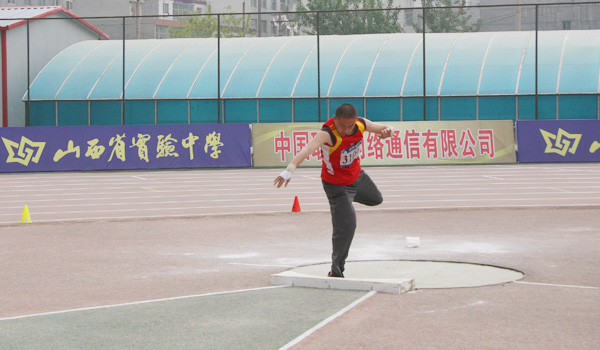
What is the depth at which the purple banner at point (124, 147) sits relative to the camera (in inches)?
1209

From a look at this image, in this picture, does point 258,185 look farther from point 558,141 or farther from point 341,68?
point 341,68

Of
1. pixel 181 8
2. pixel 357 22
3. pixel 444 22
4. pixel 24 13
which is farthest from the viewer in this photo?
pixel 181 8

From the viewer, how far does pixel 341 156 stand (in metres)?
9.10

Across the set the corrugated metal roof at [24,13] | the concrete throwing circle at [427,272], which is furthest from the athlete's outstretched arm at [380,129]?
the corrugated metal roof at [24,13]

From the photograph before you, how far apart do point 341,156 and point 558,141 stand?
78.2ft

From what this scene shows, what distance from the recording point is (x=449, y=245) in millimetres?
12211

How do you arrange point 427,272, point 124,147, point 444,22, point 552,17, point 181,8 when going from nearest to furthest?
point 427,272 < point 124,147 < point 444,22 < point 552,17 < point 181,8

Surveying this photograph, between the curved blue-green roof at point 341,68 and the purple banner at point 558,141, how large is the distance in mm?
6636

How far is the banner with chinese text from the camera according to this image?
31047 millimetres

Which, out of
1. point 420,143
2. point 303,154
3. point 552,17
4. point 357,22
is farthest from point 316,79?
point 552,17

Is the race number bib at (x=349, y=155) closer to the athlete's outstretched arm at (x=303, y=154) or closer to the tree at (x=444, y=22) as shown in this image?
the athlete's outstretched arm at (x=303, y=154)

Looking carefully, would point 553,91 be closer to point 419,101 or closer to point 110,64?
point 419,101

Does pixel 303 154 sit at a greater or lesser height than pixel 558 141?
lesser

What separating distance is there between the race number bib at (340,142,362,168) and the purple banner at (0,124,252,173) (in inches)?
869
